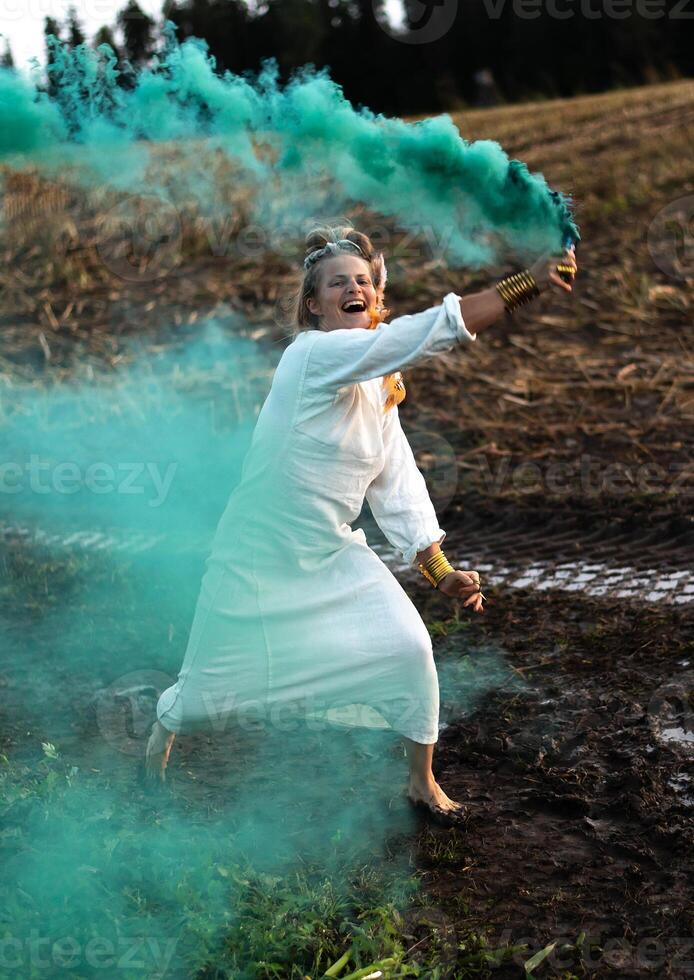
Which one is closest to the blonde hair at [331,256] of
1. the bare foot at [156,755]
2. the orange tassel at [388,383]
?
the orange tassel at [388,383]

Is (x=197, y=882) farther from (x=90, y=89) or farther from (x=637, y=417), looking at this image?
(x=637, y=417)

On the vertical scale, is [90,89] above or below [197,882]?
above

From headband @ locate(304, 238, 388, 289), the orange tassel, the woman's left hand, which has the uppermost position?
headband @ locate(304, 238, 388, 289)

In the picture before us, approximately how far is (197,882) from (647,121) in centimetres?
1602

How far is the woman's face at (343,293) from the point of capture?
11.3 feet

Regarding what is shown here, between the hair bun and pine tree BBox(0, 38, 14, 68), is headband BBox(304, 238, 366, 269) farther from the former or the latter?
pine tree BBox(0, 38, 14, 68)

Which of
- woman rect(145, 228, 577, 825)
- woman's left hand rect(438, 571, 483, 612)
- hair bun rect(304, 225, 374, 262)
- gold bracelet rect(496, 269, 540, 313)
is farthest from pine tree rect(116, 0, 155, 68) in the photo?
woman's left hand rect(438, 571, 483, 612)

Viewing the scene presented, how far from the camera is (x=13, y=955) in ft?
9.64

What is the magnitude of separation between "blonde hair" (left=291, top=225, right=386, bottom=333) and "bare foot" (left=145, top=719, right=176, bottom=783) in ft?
4.28

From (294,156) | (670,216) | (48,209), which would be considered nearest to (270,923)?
(294,156)

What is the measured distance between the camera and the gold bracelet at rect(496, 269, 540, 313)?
3.10m

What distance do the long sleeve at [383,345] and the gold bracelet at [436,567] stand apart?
25.8 inches

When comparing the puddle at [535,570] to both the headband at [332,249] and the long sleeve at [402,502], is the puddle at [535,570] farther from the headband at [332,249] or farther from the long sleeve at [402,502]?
the headband at [332,249]

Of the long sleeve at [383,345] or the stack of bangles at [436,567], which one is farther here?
the stack of bangles at [436,567]
